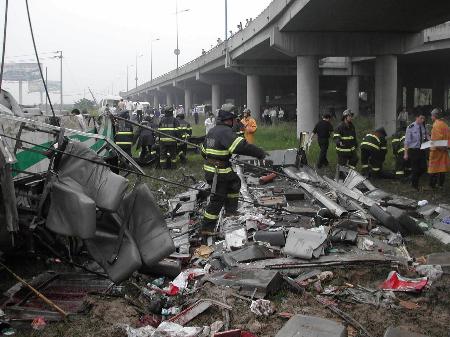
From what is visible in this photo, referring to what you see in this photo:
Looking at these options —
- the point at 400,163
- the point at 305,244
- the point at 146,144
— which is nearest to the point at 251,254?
the point at 305,244

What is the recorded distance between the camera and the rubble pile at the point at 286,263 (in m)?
4.60

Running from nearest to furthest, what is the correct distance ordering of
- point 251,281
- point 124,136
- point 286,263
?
point 251,281 → point 286,263 → point 124,136

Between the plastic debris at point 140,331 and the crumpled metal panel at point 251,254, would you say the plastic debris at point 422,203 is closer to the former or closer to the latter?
the crumpled metal panel at point 251,254

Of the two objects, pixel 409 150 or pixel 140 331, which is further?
pixel 409 150

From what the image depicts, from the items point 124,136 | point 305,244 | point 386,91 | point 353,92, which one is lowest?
point 305,244

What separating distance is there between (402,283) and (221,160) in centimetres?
306

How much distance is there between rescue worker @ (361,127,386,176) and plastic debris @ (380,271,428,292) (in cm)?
623

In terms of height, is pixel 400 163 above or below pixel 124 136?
below

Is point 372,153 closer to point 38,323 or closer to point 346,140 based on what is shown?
point 346,140

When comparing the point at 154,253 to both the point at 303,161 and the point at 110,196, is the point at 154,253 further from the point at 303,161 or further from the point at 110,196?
the point at 303,161

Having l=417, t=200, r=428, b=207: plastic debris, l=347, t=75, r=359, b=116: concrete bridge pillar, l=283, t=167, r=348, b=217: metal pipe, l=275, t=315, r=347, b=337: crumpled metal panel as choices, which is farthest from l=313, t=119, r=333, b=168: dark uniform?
l=347, t=75, r=359, b=116: concrete bridge pillar

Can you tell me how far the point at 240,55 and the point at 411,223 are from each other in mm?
23644

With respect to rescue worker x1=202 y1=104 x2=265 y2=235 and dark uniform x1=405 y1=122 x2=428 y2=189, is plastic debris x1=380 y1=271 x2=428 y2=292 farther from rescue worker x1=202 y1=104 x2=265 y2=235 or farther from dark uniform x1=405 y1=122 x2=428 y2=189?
dark uniform x1=405 y1=122 x2=428 y2=189

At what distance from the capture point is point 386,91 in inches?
903
